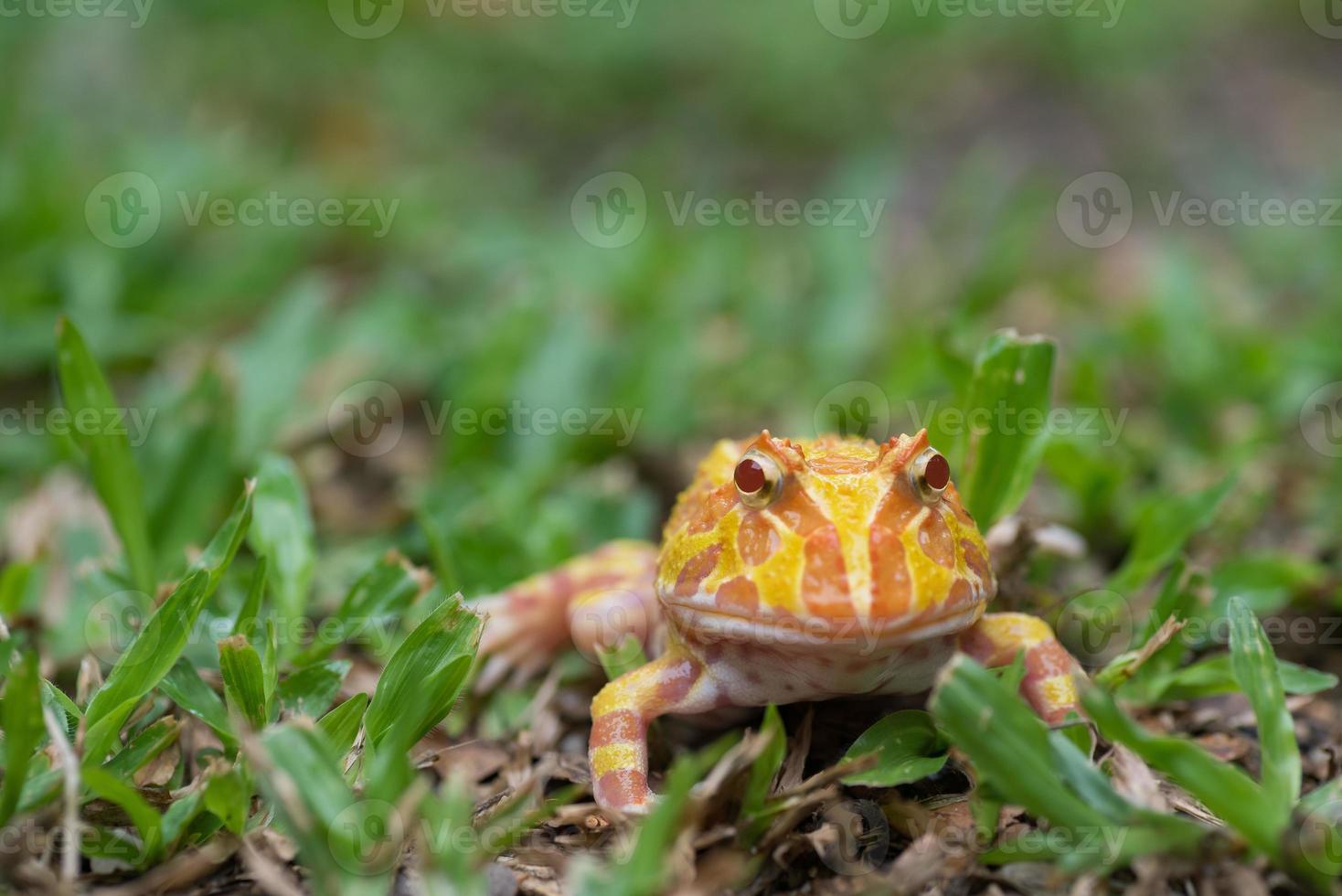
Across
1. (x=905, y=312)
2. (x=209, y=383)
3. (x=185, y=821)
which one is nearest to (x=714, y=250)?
(x=905, y=312)

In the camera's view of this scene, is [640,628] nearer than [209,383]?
Yes

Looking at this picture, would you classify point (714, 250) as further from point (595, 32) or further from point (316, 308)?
point (595, 32)

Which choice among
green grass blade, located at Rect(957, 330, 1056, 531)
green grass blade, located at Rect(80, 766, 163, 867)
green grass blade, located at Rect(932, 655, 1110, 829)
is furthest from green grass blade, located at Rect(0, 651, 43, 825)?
green grass blade, located at Rect(957, 330, 1056, 531)

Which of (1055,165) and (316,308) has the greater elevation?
(1055,165)

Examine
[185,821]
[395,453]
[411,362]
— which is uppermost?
[411,362]

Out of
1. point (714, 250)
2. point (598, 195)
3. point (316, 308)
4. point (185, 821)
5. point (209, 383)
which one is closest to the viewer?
point (185, 821)

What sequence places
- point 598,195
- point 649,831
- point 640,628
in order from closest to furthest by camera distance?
point 649,831
point 640,628
point 598,195
